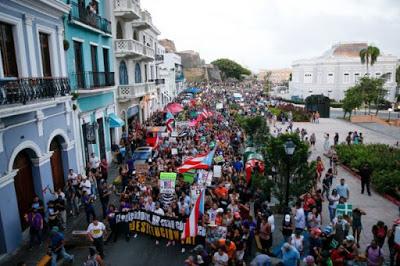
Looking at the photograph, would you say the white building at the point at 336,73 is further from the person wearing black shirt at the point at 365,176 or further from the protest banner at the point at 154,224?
the protest banner at the point at 154,224

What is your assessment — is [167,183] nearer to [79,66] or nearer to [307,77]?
[79,66]

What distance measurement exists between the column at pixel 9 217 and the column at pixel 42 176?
5.29ft

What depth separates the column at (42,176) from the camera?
12891mm

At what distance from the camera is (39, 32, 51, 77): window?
13.8 meters

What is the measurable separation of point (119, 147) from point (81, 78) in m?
6.55

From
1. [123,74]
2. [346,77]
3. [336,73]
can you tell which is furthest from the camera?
[336,73]

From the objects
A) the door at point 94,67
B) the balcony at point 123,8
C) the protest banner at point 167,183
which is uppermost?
the balcony at point 123,8

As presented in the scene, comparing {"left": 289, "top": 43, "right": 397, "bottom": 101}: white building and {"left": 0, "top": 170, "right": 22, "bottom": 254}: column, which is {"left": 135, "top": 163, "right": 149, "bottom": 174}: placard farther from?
{"left": 289, "top": 43, "right": 397, "bottom": 101}: white building

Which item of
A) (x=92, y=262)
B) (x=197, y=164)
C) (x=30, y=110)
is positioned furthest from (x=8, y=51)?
(x=197, y=164)

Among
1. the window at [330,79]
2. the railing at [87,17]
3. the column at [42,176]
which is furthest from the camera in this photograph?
the window at [330,79]

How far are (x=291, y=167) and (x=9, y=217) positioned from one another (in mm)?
9981

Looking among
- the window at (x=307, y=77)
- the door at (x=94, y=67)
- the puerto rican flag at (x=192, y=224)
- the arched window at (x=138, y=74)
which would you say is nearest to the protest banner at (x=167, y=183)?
the puerto rican flag at (x=192, y=224)

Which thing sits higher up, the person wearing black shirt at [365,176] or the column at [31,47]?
the column at [31,47]

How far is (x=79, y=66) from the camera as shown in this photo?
1797 cm
